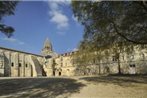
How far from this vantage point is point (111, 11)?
66.7 feet

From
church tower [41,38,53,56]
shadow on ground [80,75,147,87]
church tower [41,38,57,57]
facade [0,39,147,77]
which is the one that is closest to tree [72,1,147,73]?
shadow on ground [80,75,147,87]

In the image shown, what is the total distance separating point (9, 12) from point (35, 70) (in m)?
70.8

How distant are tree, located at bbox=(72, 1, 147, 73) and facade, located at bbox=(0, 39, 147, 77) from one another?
4184cm

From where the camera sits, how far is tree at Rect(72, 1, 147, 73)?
65.9 feet

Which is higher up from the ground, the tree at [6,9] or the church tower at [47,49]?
the church tower at [47,49]

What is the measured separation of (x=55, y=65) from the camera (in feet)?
317

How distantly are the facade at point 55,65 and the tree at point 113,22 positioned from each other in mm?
41840

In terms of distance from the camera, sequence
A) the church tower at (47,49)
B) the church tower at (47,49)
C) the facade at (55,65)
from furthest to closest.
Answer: the church tower at (47,49) < the church tower at (47,49) < the facade at (55,65)

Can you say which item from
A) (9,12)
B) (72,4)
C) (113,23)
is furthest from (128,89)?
(9,12)

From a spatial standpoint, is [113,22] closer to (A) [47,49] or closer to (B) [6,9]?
(B) [6,9]

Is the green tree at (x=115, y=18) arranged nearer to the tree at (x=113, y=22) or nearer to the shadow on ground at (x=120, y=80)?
the tree at (x=113, y=22)

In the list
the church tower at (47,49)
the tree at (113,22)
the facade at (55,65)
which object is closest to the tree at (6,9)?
the tree at (113,22)

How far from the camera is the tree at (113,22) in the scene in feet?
65.9

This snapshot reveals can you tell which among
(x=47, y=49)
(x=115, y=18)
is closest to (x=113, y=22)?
(x=115, y=18)
